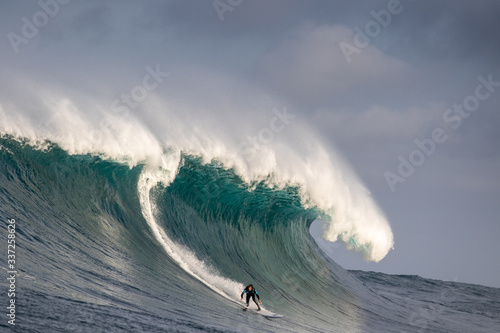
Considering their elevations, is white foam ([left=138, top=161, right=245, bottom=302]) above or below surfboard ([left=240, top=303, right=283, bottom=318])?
above

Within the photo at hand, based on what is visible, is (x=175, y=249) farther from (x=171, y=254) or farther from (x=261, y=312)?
(x=261, y=312)

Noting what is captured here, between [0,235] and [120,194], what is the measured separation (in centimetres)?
423

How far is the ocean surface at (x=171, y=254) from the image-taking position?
599 cm

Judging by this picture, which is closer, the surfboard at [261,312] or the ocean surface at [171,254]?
the ocean surface at [171,254]

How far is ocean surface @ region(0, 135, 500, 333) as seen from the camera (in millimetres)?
5988

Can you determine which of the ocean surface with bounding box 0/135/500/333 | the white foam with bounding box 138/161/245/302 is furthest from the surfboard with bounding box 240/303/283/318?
the white foam with bounding box 138/161/245/302

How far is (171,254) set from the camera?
33.7 feet

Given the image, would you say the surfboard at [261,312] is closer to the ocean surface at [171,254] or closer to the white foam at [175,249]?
the ocean surface at [171,254]

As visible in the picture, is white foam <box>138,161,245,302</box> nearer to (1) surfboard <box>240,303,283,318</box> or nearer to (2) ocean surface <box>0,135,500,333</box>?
(2) ocean surface <box>0,135,500,333</box>

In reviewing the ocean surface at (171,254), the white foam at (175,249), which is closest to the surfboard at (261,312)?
the ocean surface at (171,254)

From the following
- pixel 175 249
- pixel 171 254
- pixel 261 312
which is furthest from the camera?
pixel 175 249

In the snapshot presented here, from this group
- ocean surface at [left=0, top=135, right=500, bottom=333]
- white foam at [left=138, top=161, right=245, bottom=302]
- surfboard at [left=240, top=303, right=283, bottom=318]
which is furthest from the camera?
white foam at [left=138, top=161, right=245, bottom=302]

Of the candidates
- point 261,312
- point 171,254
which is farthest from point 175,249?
point 261,312

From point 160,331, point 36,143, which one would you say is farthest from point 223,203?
point 160,331
